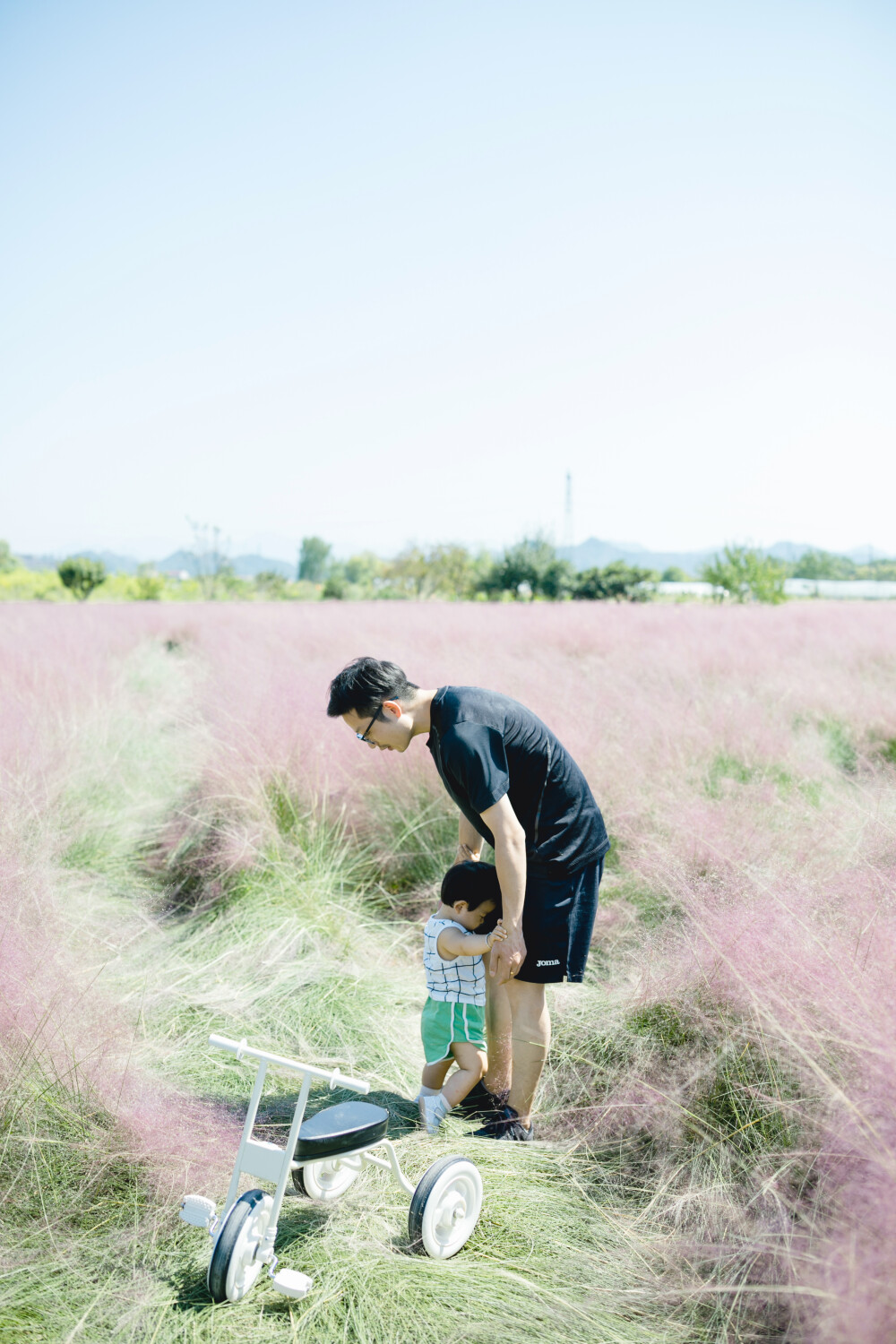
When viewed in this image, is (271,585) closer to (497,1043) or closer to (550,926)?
(497,1043)

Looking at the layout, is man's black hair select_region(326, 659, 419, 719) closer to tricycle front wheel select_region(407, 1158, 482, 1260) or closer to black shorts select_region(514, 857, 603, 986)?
black shorts select_region(514, 857, 603, 986)

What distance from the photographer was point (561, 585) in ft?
121

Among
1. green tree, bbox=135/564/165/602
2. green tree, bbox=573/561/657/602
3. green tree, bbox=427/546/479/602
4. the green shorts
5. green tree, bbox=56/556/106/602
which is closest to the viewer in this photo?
the green shorts

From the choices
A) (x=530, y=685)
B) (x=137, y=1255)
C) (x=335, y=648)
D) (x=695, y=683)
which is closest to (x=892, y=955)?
(x=137, y=1255)

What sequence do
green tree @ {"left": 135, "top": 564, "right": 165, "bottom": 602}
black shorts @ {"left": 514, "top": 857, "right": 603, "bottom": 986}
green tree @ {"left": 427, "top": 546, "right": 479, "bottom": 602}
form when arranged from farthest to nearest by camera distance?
green tree @ {"left": 427, "top": 546, "right": 479, "bottom": 602}
green tree @ {"left": 135, "top": 564, "right": 165, "bottom": 602}
black shorts @ {"left": 514, "top": 857, "right": 603, "bottom": 986}

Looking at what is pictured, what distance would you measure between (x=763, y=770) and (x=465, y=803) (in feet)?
8.94

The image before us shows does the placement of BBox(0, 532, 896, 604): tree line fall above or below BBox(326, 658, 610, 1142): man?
above

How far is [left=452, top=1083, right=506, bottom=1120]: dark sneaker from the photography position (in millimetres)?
2590

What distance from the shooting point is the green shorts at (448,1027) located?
8.27 ft

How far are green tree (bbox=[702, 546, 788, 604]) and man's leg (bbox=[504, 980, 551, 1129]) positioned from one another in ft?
105

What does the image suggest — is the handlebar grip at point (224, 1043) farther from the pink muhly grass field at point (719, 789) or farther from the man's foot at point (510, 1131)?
the man's foot at point (510, 1131)

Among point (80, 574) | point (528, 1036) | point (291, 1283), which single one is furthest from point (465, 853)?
point (80, 574)

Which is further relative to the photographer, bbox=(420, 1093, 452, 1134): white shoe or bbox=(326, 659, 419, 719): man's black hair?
bbox=(420, 1093, 452, 1134): white shoe

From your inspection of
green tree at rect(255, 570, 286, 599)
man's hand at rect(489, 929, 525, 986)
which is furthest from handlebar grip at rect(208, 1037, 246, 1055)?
green tree at rect(255, 570, 286, 599)
